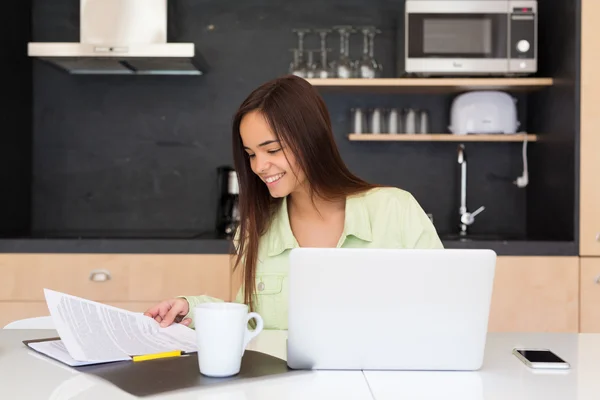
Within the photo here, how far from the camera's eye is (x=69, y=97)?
3568 mm

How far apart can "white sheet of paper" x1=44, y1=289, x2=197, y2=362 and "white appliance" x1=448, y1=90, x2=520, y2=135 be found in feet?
7.19

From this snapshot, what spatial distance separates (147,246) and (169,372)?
1829mm

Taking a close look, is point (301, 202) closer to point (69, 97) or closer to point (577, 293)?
point (577, 293)

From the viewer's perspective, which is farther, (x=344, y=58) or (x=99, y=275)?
(x=344, y=58)

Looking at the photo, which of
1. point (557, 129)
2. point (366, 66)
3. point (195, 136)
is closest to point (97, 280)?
point (195, 136)

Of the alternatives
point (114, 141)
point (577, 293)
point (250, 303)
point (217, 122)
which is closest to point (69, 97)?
point (114, 141)

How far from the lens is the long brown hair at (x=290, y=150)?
1.73 meters

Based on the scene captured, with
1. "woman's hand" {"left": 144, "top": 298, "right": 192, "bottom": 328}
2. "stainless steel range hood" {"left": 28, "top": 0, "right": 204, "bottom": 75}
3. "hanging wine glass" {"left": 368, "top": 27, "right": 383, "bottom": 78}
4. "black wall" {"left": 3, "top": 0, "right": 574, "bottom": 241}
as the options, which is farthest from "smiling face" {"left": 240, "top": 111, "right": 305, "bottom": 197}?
"black wall" {"left": 3, "top": 0, "right": 574, "bottom": 241}

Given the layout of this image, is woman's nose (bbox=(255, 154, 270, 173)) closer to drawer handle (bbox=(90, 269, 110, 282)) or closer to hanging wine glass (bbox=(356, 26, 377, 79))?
drawer handle (bbox=(90, 269, 110, 282))

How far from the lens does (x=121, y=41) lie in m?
3.18

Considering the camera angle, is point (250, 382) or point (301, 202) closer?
point (250, 382)

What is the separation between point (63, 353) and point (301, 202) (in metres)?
0.78

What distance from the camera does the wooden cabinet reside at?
297 cm

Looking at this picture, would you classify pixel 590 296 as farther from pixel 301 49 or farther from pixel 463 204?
pixel 301 49
